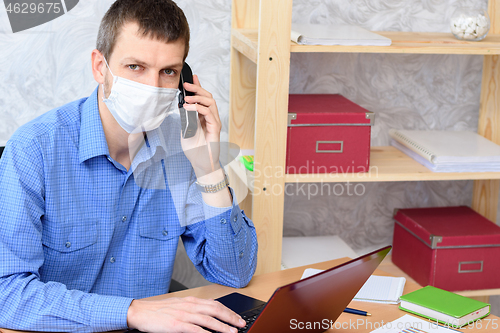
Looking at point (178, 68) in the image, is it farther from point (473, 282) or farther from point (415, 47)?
point (473, 282)

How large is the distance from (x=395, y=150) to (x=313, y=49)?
2.09 feet

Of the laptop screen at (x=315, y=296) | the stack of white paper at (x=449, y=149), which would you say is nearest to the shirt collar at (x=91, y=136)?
the laptop screen at (x=315, y=296)

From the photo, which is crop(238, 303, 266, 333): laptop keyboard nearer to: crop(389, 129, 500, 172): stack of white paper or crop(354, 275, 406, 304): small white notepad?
crop(354, 275, 406, 304): small white notepad

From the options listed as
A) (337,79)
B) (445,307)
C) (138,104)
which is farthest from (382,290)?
(337,79)

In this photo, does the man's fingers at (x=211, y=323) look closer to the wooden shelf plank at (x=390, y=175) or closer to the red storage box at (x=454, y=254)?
the wooden shelf plank at (x=390, y=175)

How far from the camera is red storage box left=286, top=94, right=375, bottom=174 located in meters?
1.56

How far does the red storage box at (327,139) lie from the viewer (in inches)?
61.6

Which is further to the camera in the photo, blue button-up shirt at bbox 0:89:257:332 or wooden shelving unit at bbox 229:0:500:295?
wooden shelving unit at bbox 229:0:500:295

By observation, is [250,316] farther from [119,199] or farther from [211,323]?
[119,199]

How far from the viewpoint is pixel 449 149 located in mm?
1724

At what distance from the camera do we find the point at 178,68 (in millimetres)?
1193

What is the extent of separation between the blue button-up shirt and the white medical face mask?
0.05m

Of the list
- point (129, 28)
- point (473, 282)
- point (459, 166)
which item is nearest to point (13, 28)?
point (129, 28)

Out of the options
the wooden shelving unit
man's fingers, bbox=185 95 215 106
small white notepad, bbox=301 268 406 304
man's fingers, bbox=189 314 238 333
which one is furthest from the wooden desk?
man's fingers, bbox=185 95 215 106
